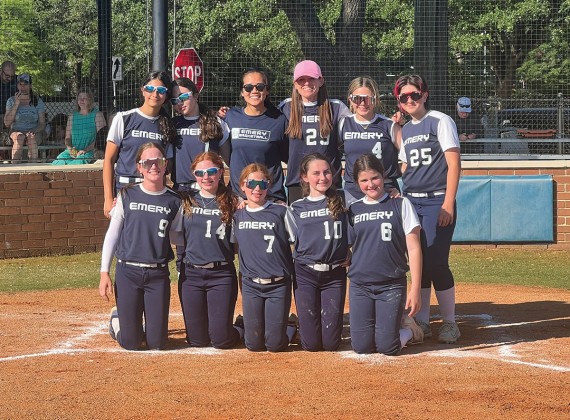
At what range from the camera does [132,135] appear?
7.34 m

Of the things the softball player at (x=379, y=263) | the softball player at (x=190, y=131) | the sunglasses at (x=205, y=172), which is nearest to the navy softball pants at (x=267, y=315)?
the softball player at (x=379, y=263)

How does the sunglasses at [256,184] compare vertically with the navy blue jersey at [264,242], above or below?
above

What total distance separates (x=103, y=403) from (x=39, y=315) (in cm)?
337

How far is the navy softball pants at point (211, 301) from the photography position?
7051 mm

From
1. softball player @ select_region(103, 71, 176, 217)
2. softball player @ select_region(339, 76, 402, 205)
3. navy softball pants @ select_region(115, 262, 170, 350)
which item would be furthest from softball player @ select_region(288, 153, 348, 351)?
softball player @ select_region(103, 71, 176, 217)

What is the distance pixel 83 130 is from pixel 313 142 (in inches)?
266

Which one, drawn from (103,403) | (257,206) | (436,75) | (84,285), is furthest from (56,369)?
(436,75)

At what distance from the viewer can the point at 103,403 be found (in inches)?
217

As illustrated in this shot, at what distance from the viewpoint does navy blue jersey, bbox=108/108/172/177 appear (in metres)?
7.31

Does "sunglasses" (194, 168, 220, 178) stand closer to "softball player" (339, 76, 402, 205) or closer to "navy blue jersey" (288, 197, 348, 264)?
"navy blue jersey" (288, 197, 348, 264)

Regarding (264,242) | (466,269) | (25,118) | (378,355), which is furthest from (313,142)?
(25,118)

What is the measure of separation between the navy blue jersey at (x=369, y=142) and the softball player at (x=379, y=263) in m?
0.31

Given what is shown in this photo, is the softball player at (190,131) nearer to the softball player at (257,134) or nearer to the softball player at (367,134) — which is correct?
the softball player at (257,134)

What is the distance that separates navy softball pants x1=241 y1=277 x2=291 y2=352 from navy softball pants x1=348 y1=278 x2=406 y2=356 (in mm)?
484
